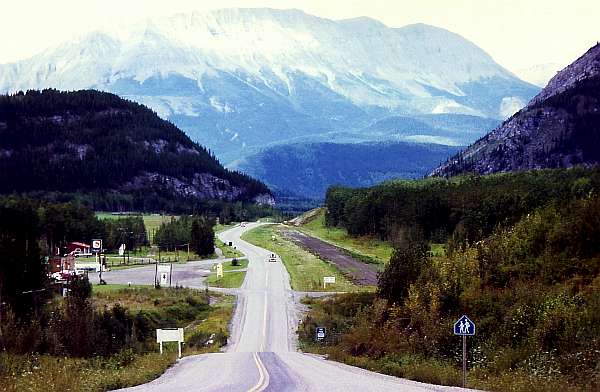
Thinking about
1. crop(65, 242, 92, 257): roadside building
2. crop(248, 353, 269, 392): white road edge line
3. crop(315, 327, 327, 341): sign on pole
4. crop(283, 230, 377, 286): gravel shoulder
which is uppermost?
crop(65, 242, 92, 257): roadside building

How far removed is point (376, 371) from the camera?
1351 inches

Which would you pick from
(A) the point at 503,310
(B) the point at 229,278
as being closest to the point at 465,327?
(A) the point at 503,310

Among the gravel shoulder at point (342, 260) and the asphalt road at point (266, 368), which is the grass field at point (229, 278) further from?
the asphalt road at point (266, 368)

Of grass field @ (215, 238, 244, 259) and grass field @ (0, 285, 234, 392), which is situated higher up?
grass field @ (215, 238, 244, 259)

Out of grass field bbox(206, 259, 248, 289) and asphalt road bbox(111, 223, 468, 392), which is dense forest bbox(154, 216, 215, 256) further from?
asphalt road bbox(111, 223, 468, 392)

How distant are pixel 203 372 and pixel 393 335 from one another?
37.6ft

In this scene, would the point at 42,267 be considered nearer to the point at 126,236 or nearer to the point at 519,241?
the point at 519,241

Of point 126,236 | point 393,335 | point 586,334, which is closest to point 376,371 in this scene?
point 393,335

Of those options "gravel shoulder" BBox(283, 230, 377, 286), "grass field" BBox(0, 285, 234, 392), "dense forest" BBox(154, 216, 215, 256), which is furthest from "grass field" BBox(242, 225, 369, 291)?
"grass field" BBox(0, 285, 234, 392)

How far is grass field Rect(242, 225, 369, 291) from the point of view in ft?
313

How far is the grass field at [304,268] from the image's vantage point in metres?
95.3

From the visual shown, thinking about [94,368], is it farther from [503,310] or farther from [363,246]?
[363,246]

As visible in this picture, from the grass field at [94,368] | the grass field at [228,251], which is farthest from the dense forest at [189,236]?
the grass field at [94,368]

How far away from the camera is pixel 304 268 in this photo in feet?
381
